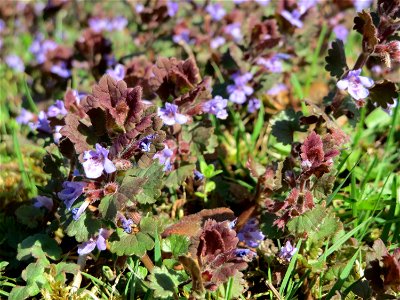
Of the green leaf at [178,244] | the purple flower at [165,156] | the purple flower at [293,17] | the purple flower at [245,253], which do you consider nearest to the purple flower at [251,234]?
the purple flower at [245,253]

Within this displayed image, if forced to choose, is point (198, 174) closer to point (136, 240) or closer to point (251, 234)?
point (251, 234)

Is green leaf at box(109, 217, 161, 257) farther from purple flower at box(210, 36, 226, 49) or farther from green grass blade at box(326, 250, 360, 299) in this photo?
purple flower at box(210, 36, 226, 49)

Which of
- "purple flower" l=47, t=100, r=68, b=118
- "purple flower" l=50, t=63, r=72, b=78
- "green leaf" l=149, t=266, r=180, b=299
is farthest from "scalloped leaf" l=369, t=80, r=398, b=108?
"purple flower" l=50, t=63, r=72, b=78

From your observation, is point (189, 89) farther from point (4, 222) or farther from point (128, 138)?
point (4, 222)

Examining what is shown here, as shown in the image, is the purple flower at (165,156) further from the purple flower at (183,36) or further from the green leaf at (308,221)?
the purple flower at (183,36)

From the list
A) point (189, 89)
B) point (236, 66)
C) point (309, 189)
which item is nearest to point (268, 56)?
point (236, 66)

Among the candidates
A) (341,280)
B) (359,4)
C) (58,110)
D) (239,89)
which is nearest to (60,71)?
(58,110)
